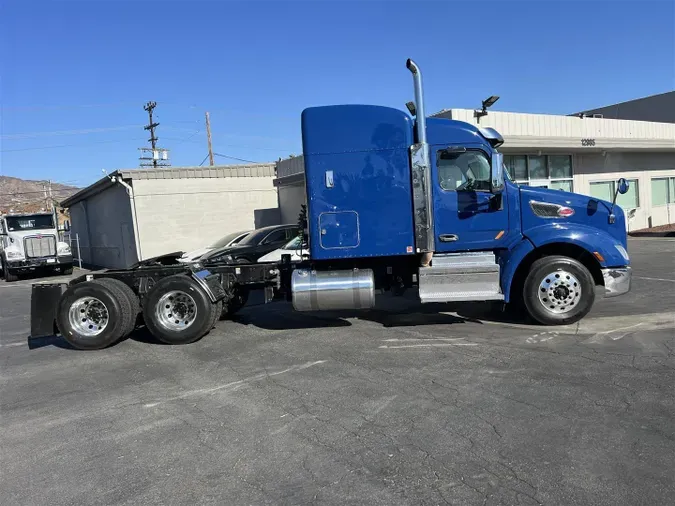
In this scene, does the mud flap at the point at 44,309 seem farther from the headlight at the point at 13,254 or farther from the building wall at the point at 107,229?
the headlight at the point at 13,254

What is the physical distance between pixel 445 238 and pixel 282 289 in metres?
2.76

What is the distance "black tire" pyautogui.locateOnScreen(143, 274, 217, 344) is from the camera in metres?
7.54

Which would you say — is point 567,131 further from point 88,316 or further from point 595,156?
point 88,316

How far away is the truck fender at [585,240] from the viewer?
24.2ft

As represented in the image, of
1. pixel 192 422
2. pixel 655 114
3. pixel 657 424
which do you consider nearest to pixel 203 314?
pixel 192 422

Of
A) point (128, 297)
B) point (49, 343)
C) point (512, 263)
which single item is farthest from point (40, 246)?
point (512, 263)

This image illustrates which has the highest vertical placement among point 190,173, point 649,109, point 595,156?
point 649,109

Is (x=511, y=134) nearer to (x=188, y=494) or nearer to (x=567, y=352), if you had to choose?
(x=567, y=352)

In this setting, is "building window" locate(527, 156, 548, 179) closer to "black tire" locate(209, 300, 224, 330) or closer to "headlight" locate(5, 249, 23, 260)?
"black tire" locate(209, 300, 224, 330)

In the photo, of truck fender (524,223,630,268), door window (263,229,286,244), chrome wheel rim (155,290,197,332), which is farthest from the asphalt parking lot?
door window (263,229,286,244)

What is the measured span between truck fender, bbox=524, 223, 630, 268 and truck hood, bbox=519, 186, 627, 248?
0.13m

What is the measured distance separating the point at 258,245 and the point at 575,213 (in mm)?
8467

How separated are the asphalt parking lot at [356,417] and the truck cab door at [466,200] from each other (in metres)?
1.39

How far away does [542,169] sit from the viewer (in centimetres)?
2098
